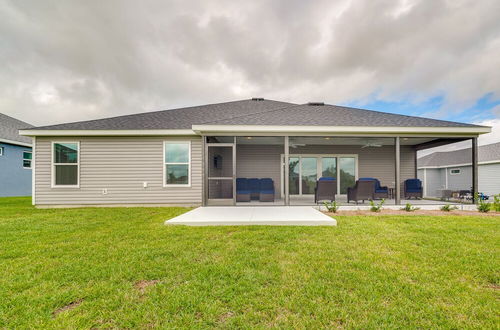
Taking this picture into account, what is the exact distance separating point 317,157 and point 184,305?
983 cm

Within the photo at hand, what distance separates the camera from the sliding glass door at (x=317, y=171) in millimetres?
10742

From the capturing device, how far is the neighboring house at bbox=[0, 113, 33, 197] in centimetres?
1341

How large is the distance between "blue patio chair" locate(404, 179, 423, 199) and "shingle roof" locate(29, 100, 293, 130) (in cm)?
708

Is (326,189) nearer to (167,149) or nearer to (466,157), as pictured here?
(167,149)

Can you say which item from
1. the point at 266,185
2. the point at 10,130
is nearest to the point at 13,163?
the point at 10,130

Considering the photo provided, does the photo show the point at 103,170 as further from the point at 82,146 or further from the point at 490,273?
the point at 490,273

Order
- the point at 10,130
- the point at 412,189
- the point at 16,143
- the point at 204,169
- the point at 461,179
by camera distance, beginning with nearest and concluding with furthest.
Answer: the point at 204,169 → the point at 412,189 → the point at 16,143 → the point at 10,130 → the point at 461,179

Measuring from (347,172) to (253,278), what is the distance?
9.77 m

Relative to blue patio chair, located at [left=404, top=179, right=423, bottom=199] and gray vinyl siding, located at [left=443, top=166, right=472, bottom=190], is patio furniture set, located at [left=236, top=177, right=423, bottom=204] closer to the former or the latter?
blue patio chair, located at [left=404, top=179, right=423, bottom=199]

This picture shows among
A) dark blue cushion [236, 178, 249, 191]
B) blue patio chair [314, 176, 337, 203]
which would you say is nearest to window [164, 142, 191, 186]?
dark blue cushion [236, 178, 249, 191]

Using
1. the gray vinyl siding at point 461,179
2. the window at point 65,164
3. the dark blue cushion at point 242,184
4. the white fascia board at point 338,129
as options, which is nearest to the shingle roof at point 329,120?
the white fascia board at point 338,129

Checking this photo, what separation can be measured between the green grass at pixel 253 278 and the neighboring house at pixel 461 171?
1207 centimetres

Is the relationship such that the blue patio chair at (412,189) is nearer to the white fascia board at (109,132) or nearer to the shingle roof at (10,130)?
the white fascia board at (109,132)

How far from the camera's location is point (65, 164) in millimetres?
8086
